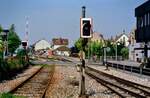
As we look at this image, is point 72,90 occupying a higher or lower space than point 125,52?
lower

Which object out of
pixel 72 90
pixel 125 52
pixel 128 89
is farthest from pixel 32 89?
pixel 125 52

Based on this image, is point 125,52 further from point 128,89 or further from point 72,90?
point 72,90

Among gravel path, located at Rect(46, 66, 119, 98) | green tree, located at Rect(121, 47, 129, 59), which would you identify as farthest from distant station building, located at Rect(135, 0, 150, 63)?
green tree, located at Rect(121, 47, 129, 59)

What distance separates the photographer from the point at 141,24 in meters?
59.2

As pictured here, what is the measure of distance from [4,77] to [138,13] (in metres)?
35.3

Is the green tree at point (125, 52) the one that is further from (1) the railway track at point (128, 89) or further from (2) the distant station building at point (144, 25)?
(1) the railway track at point (128, 89)

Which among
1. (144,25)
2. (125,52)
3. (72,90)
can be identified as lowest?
(72,90)

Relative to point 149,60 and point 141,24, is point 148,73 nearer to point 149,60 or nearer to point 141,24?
point 149,60

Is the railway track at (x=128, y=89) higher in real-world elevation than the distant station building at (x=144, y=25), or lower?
lower

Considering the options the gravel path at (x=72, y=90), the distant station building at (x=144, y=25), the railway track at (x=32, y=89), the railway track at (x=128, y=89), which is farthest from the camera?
the distant station building at (x=144, y=25)

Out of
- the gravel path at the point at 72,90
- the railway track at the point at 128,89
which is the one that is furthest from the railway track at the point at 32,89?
the railway track at the point at 128,89

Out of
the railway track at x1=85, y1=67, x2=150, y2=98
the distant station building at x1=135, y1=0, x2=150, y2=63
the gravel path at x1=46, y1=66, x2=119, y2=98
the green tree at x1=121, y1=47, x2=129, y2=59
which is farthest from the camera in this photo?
the green tree at x1=121, y1=47, x2=129, y2=59

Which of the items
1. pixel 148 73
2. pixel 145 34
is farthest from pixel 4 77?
pixel 145 34

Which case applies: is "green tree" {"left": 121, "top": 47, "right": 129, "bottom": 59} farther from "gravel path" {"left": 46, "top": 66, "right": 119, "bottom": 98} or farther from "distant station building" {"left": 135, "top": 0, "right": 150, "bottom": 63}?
"gravel path" {"left": 46, "top": 66, "right": 119, "bottom": 98}
